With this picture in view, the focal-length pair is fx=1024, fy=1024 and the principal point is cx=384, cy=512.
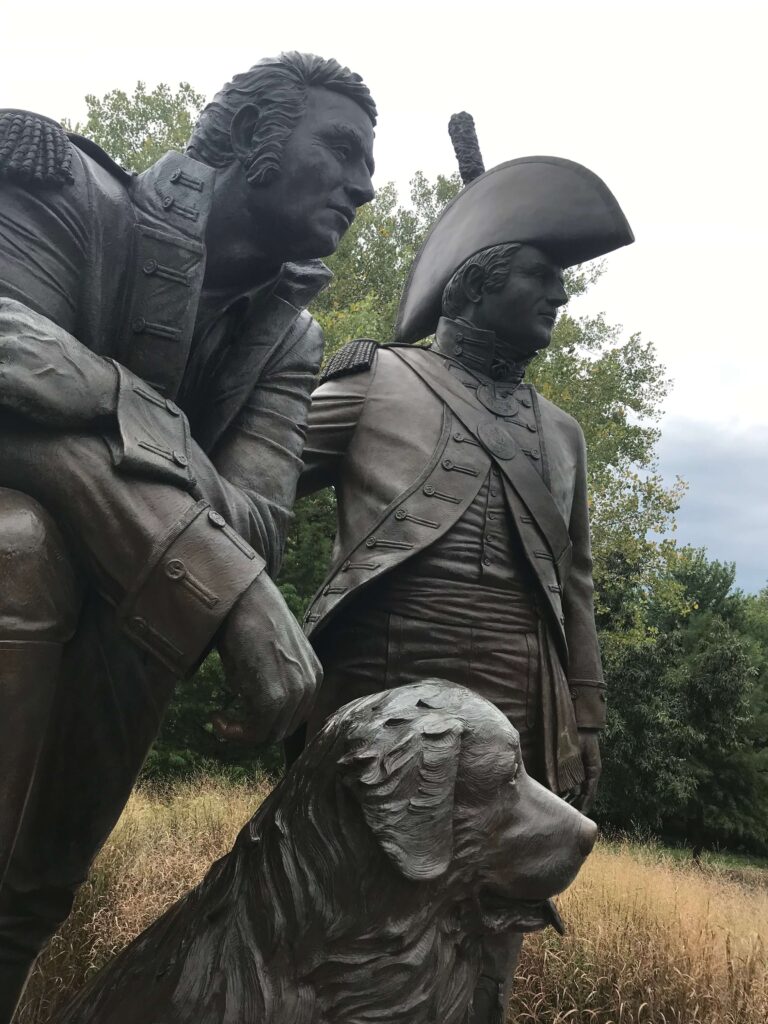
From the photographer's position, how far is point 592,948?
5.46m

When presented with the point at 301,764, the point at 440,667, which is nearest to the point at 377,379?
the point at 440,667

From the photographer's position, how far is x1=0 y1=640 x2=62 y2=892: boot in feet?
4.63

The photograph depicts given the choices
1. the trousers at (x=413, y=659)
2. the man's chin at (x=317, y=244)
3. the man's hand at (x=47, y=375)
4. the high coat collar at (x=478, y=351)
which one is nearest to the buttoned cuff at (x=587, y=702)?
the trousers at (x=413, y=659)

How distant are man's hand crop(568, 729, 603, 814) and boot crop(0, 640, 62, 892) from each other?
2234 millimetres

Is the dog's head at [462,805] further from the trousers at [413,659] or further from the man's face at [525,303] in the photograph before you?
the man's face at [525,303]

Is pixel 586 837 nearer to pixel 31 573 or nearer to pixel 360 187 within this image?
pixel 31 573

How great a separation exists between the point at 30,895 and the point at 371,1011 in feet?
1.95

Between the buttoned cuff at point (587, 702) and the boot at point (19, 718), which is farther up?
the boot at point (19, 718)

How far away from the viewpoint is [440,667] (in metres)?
3.01

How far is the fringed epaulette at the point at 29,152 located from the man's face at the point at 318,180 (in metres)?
0.33

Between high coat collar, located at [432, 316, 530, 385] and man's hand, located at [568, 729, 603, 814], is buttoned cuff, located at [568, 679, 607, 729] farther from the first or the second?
high coat collar, located at [432, 316, 530, 385]

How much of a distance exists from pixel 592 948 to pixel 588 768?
8.56 feet

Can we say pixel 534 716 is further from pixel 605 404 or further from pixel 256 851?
pixel 605 404

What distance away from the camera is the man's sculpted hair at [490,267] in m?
3.46
